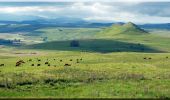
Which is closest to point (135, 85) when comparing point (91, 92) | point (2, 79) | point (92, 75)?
point (91, 92)

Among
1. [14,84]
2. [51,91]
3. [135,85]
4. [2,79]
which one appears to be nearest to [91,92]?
[51,91]

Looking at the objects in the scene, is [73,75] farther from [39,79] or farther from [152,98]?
[152,98]

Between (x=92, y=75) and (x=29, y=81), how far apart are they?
580 inches

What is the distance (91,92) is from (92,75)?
22.7 m

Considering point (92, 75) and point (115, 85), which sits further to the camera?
point (92, 75)

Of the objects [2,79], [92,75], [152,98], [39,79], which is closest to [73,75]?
[92,75]

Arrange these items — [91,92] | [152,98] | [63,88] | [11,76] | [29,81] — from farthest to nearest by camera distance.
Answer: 1. [11,76]
2. [29,81]
3. [63,88]
4. [91,92]
5. [152,98]

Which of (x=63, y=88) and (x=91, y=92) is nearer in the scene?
(x=91, y=92)

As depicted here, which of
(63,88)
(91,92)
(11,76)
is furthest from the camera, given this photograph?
(11,76)

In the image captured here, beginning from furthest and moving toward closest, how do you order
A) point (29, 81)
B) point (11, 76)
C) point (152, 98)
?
point (11, 76), point (29, 81), point (152, 98)

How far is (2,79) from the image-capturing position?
72.8 meters

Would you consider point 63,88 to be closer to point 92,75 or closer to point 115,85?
point 115,85

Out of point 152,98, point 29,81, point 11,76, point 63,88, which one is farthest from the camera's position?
point 11,76

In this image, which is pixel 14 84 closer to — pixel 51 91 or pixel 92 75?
pixel 51 91
